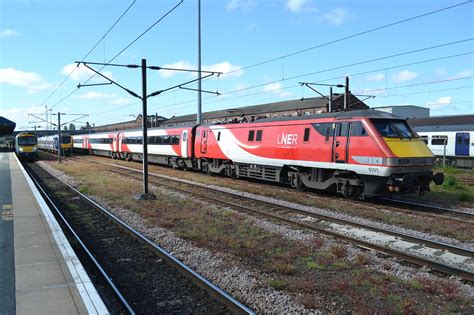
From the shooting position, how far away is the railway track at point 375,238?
6.89 meters

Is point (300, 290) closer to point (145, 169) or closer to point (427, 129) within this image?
point (145, 169)

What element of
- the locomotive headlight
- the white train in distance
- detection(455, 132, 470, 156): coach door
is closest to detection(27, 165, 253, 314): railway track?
the locomotive headlight

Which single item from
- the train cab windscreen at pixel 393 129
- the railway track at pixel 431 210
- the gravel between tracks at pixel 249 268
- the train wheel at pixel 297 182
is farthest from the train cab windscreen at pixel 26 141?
the train cab windscreen at pixel 393 129

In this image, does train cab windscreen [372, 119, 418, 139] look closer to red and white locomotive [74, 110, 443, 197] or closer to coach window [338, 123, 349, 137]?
red and white locomotive [74, 110, 443, 197]

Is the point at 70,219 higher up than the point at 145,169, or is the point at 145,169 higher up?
the point at 145,169

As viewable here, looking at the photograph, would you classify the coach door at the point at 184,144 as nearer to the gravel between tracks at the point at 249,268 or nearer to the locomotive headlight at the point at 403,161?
the gravel between tracks at the point at 249,268

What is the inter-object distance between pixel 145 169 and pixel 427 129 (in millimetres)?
27813

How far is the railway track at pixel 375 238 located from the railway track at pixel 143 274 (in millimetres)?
3625

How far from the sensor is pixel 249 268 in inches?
268

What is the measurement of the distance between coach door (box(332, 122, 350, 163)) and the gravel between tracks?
3.11 metres

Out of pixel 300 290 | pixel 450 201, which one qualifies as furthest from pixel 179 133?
pixel 300 290

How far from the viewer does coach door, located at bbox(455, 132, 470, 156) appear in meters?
29.0

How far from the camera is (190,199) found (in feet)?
45.8

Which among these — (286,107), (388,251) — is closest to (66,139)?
(286,107)
